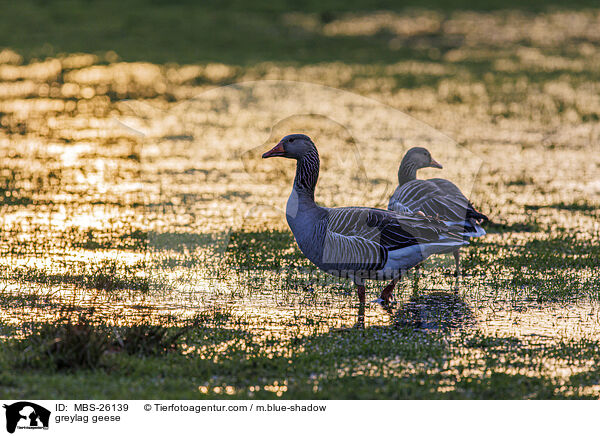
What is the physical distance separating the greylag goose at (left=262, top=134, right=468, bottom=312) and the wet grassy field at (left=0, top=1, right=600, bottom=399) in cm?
55

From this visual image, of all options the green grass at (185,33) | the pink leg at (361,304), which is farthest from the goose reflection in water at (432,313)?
the green grass at (185,33)

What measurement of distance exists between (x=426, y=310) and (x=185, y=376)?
12.0ft

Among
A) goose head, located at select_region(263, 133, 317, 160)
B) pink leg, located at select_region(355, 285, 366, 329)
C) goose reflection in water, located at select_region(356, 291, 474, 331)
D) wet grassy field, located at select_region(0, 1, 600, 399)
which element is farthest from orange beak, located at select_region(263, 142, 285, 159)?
goose reflection in water, located at select_region(356, 291, 474, 331)

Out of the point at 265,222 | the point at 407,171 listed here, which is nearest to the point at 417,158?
the point at 407,171

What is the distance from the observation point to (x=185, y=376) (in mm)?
8297

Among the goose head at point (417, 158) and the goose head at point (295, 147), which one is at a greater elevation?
the goose head at point (417, 158)

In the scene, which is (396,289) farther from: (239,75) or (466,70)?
(466,70)

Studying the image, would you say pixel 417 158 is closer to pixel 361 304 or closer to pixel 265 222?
pixel 265 222

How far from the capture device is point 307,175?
36.2 feet

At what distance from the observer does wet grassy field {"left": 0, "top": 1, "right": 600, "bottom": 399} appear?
8516 millimetres

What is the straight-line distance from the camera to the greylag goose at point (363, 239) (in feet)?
34.4

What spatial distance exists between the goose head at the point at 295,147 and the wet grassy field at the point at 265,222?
178 centimetres
